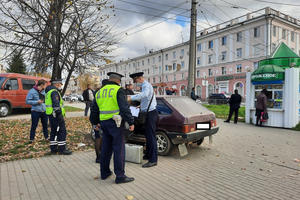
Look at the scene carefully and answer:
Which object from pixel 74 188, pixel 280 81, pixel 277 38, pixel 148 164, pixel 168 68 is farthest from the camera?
pixel 168 68

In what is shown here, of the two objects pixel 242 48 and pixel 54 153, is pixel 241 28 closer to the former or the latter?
pixel 242 48

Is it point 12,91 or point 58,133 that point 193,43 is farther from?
point 12,91

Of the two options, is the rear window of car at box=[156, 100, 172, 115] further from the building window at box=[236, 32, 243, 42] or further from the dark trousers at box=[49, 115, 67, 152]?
the building window at box=[236, 32, 243, 42]

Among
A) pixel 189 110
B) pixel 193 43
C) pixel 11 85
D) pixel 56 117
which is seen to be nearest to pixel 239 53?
pixel 193 43

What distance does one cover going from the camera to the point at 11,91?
43.2 ft

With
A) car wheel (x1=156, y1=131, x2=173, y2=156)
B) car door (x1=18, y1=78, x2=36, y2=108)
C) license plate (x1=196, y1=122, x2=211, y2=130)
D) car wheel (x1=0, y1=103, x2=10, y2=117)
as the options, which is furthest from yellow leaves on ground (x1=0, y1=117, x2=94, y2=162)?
car door (x1=18, y1=78, x2=36, y2=108)

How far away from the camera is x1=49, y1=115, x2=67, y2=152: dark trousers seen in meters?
5.34

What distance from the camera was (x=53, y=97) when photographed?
524 cm

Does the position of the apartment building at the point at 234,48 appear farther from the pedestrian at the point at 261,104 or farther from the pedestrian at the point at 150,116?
the pedestrian at the point at 150,116

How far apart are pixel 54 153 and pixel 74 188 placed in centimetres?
230

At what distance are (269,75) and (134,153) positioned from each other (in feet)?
26.3

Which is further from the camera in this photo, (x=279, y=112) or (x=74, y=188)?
(x=279, y=112)

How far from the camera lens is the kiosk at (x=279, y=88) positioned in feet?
31.2

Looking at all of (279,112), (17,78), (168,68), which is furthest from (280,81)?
(168,68)
